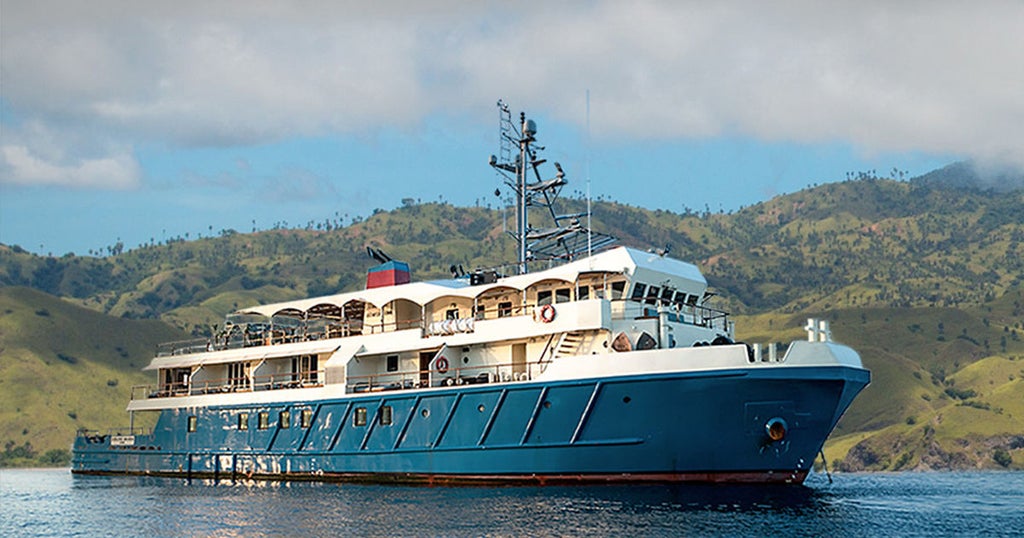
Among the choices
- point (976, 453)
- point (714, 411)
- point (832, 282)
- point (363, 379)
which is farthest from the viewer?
point (832, 282)

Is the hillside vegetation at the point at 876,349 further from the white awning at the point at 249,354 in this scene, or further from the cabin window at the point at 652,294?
the white awning at the point at 249,354

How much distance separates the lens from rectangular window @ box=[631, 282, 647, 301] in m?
37.3

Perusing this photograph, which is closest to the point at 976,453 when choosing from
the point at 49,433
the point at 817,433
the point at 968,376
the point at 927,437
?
the point at 927,437

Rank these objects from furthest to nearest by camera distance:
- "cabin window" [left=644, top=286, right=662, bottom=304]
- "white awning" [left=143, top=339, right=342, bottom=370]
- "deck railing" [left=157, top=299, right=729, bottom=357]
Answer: "white awning" [left=143, top=339, right=342, bottom=370], "cabin window" [left=644, top=286, right=662, bottom=304], "deck railing" [left=157, top=299, right=729, bottom=357]

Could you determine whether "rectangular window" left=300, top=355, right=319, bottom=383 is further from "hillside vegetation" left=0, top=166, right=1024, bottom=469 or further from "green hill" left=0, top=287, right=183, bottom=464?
"green hill" left=0, top=287, right=183, bottom=464

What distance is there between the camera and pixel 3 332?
137125 mm

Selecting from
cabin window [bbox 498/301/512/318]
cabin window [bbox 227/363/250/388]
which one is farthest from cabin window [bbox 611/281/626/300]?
cabin window [bbox 227/363/250/388]

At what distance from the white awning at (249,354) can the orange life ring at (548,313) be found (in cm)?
1018

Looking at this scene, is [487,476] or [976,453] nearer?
[487,476]

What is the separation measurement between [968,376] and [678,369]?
94.7 metres

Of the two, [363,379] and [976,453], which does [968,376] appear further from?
[363,379]

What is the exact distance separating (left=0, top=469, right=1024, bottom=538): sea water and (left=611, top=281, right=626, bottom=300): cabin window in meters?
7.13

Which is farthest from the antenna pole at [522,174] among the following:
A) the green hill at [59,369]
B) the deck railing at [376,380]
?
the green hill at [59,369]

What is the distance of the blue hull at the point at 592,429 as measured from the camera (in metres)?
32.4
